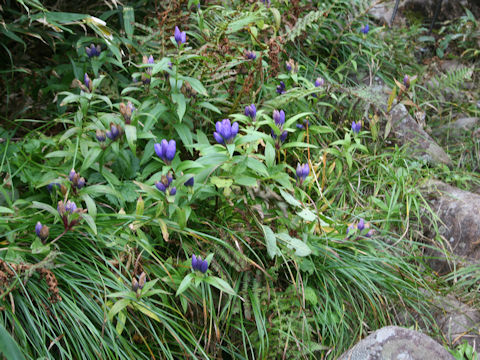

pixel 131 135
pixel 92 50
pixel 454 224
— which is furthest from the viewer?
pixel 454 224

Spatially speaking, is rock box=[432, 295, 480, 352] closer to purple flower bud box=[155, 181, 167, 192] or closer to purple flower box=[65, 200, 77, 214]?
purple flower bud box=[155, 181, 167, 192]

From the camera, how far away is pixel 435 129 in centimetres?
400

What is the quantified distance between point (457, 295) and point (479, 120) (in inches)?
81.3

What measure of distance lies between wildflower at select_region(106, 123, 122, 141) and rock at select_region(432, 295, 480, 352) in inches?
70.1

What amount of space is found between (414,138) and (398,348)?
2.13 metres

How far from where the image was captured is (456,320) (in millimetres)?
2324

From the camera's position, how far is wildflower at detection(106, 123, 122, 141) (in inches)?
87.2

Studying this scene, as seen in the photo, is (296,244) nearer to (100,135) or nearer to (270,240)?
(270,240)

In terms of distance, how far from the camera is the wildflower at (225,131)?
2078 mm

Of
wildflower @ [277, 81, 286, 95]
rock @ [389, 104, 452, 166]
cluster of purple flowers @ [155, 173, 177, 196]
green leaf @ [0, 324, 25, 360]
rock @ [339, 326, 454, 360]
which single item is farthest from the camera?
rock @ [389, 104, 452, 166]

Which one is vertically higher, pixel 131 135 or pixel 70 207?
pixel 131 135

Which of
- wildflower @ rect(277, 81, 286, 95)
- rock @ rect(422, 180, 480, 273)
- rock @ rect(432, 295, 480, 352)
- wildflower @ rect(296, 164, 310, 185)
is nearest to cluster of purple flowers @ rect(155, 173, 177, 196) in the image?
wildflower @ rect(296, 164, 310, 185)

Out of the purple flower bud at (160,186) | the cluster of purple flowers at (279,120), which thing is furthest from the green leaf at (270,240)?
the cluster of purple flowers at (279,120)

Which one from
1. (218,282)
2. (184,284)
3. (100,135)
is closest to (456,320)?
(218,282)
